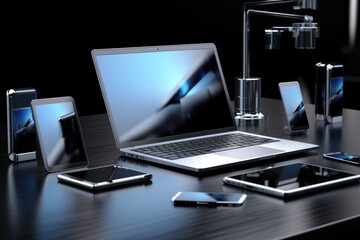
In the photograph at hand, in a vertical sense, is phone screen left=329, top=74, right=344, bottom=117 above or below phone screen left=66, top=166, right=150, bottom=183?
above

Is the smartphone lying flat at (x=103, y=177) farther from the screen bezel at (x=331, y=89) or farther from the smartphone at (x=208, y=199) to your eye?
the screen bezel at (x=331, y=89)

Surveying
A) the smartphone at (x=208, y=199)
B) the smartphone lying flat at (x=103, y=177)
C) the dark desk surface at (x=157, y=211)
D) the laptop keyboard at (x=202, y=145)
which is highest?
the laptop keyboard at (x=202, y=145)

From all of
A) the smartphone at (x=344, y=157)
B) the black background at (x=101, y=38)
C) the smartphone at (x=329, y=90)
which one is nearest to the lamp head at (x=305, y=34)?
the smartphone at (x=329, y=90)

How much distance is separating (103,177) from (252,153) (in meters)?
0.41

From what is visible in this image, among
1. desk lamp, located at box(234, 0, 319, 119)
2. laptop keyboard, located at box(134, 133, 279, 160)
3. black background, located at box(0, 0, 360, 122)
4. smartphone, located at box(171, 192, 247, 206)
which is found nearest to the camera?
smartphone, located at box(171, 192, 247, 206)

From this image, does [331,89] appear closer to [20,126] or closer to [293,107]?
[293,107]

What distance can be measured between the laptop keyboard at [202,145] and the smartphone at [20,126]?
0.27m

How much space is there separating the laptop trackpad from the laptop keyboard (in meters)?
0.03

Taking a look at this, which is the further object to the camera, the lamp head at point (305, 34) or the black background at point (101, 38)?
the black background at point (101, 38)

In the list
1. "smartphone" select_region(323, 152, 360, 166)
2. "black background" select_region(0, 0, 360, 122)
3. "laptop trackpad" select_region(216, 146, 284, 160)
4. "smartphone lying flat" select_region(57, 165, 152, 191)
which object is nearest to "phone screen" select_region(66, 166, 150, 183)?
"smartphone lying flat" select_region(57, 165, 152, 191)

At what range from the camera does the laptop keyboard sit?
161 centimetres

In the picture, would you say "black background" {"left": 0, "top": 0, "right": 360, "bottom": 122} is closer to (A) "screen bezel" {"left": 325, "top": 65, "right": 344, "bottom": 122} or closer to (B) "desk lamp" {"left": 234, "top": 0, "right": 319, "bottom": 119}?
(B) "desk lamp" {"left": 234, "top": 0, "right": 319, "bottom": 119}

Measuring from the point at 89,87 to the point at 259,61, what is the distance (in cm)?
124

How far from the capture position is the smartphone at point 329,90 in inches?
83.4
